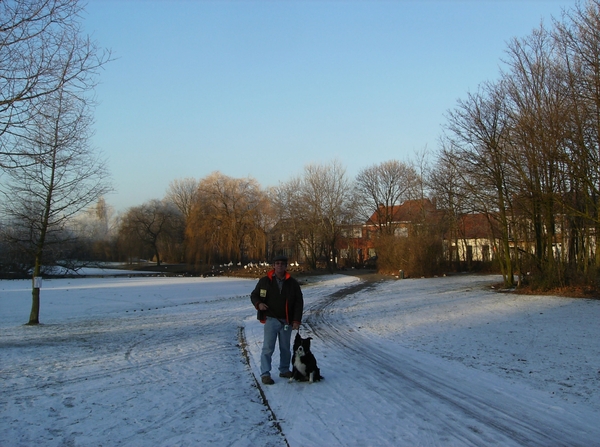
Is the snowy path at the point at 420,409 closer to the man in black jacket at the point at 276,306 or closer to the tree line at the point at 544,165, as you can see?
the man in black jacket at the point at 276,306

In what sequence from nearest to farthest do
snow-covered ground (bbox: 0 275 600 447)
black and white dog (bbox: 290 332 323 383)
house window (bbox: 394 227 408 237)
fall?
snow-covered ground (bbox: 0 275 600 447) → black and white dog (bbox: 290 332 323 383) → house window (bbox: 394 227 408 237)

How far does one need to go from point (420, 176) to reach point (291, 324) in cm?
4804

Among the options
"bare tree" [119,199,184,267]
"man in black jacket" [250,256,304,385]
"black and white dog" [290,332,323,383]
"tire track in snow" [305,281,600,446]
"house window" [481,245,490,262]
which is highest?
"bare tree" [119,199,184,267]

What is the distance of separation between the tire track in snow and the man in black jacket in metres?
1.41

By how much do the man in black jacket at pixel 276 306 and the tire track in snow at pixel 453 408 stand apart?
1.41m

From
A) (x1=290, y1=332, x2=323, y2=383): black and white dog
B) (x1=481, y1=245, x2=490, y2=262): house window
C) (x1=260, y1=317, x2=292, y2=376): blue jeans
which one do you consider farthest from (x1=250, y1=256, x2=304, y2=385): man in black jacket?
(x1=481, y1=245, x2=490, y2=262): house window

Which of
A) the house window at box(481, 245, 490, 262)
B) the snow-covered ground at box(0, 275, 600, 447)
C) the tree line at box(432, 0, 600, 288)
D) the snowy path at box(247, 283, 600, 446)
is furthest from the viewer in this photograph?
the house window at box(481, 245, 490, 262)

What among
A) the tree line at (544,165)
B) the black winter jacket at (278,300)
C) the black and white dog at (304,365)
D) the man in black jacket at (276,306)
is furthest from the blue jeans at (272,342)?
the tree line at (544,165)

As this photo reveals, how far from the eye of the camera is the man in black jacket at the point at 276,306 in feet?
24.1

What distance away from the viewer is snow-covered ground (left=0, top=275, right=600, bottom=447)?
512cm

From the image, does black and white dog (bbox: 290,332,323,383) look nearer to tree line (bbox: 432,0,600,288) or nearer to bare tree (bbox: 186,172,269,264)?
tree line (bbox: 432,0,600,288)

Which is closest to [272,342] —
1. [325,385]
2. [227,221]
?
[325,385]

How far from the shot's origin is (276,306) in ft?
24.2

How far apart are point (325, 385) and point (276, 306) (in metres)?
1.38
